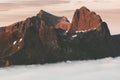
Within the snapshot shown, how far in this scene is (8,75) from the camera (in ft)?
648

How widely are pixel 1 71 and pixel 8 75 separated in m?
5.24

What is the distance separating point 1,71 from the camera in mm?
199375
